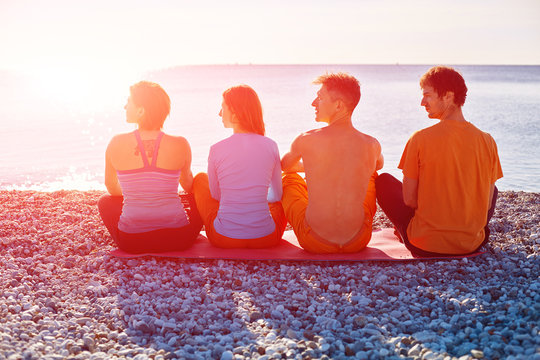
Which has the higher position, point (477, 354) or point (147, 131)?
point (147, 131)

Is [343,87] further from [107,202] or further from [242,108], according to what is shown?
[107,202]

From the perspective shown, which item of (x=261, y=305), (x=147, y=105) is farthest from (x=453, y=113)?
(x=147, y=105)

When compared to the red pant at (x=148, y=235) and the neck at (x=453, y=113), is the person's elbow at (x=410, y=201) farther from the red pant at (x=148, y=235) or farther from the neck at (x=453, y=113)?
the red pant at (x=148, y=235)

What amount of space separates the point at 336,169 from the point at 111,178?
2145mm

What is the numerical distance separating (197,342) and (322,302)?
1.07m

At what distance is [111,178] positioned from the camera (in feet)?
16.6

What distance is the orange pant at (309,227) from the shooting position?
15.9ft

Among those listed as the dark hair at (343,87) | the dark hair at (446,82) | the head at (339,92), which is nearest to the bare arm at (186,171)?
the head at (339,92)

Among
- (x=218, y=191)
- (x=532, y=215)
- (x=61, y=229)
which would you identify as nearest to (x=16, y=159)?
(x=61, y=229)

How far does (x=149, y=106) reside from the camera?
181 inches

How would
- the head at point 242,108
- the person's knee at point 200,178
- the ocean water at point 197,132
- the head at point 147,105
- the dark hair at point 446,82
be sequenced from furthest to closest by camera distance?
the ocean water at point 197,132 → the person's knee at point 200,178 → the head at point 242,108 → the head at point 147,105 → the dark hair at point 446,82

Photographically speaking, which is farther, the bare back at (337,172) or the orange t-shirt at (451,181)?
the bare back at (337,172)

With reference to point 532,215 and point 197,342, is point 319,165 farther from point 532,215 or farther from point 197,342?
point 532,215

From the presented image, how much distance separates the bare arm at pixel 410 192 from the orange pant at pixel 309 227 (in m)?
0.36
